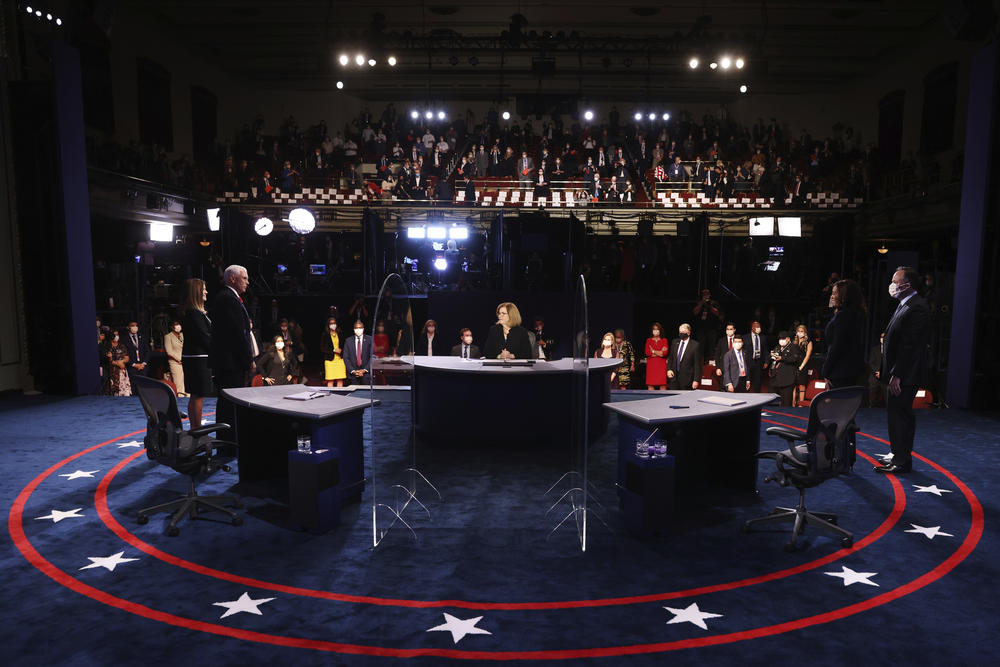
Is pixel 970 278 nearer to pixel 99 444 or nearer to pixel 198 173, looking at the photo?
pixel 99 444

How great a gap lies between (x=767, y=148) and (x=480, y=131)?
25.7ft

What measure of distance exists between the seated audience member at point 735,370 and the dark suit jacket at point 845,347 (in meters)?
4.08

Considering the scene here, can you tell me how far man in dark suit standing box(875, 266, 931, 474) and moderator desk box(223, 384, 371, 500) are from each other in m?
4.81

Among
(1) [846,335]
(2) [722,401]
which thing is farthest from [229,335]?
(1) [846,335]

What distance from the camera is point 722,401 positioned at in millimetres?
5324

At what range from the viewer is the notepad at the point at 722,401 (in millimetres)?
5199

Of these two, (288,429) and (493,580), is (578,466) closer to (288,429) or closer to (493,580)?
(493,580)

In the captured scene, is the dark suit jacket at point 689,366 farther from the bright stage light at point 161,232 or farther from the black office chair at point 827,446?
the bright stage light at point 161,232

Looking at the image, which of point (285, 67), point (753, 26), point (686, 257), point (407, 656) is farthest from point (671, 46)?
point (407, 656)

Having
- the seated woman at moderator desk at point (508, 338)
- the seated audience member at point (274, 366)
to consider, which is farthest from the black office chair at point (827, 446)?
the seated audience member at point (274, 366)

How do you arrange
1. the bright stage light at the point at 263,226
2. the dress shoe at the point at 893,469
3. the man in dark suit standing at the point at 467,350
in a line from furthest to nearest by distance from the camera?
the bright stage light at the point at 263,226 → the man in dark suit standing at the point at 467,350 → the dress shoe at the point at 893,469

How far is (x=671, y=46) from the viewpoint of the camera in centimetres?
1502

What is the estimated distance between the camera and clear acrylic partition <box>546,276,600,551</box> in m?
4.04

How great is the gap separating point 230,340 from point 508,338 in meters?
3.27
